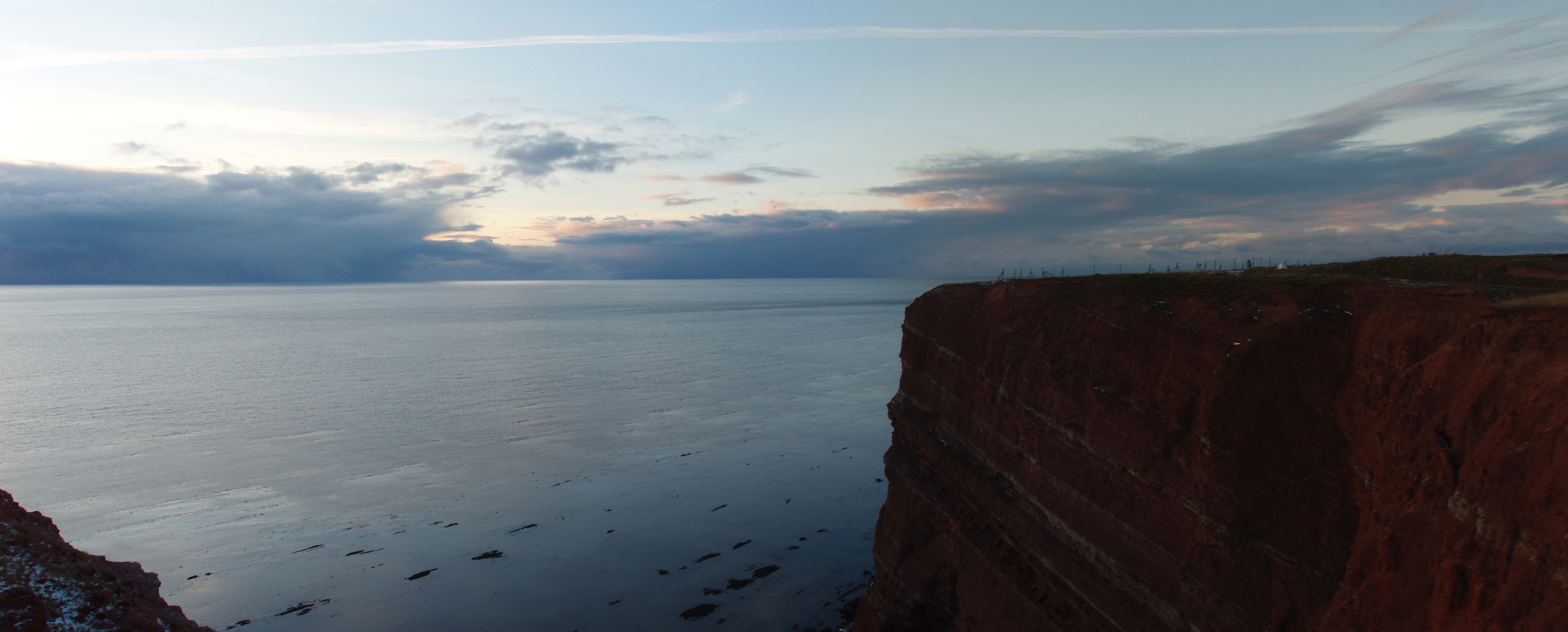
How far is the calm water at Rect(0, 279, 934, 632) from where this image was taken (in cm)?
2367

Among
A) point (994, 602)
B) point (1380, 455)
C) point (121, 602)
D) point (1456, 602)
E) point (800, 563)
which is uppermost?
point (1380, 455)

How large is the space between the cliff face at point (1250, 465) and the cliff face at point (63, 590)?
17870 millimetres

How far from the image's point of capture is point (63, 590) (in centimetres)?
1369

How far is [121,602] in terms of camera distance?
1424 centimetres

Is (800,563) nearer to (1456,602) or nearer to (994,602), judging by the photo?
(994,602)

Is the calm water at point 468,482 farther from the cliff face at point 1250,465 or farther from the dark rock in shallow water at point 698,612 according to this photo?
the cliff face at point 1250,465

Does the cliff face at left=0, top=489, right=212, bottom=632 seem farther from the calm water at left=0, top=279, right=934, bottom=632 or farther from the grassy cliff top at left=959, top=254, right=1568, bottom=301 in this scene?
the grassy cliff top at left=959, top=254, right=1568, bottom=301

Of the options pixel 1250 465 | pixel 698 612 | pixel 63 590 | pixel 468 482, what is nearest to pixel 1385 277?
pixel 1250 465

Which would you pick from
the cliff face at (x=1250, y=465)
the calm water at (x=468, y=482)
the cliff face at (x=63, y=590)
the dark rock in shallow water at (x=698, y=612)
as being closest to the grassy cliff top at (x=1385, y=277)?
the cliff face at (x=1250, y=465)

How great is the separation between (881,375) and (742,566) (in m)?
37.8

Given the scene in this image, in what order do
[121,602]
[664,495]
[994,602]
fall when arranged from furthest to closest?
1. [664,495]
2. [994,602]
3. [121,602]

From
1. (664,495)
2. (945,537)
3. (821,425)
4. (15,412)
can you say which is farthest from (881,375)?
(15,412)

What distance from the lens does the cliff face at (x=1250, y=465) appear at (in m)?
8.42

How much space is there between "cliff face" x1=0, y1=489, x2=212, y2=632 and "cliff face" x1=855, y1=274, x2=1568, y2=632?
17870 mm
